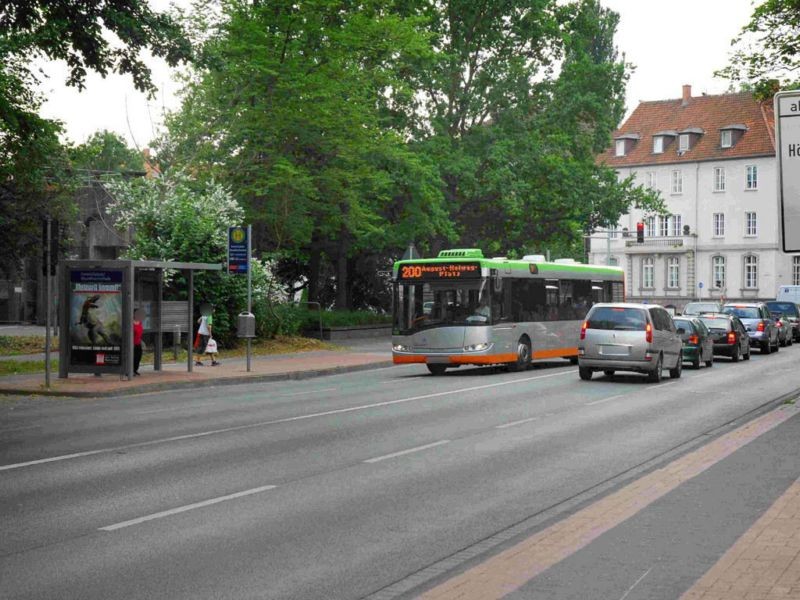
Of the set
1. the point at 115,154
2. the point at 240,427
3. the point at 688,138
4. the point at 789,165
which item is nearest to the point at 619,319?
the point at 240,427

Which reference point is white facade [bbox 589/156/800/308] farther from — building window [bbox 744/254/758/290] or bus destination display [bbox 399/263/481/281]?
bus destination display [bbox 399/263/481/281]

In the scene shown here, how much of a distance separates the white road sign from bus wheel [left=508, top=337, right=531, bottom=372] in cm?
1592

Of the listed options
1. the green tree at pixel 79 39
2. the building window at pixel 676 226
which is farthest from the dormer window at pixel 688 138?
the green tree at pixel 79 39

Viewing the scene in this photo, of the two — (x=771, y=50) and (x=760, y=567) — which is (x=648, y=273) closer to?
(x=771, y=50)

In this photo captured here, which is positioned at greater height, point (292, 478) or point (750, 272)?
point (750, 272)

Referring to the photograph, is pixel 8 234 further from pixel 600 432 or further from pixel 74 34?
pixel 600 432

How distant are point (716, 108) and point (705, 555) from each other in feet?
292

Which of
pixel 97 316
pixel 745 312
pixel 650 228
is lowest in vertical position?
pixel 97 316

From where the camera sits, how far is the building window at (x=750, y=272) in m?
86.6

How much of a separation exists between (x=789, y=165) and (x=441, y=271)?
48.7 ft

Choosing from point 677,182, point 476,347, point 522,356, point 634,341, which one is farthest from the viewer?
point 677,182

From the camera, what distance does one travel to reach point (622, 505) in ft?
31.6

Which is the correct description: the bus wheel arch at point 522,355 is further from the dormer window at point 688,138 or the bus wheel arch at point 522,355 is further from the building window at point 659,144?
the building window at point 659,144

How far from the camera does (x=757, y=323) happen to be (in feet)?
138
